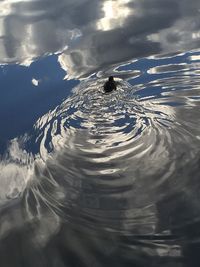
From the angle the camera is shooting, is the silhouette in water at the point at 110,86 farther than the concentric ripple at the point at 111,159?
Yes

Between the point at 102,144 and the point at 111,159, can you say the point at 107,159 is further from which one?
the point at 102,144

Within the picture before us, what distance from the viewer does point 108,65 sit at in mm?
7652

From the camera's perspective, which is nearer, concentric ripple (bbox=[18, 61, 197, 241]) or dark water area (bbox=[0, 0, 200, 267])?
dark water area (bbox=[0, 0, 200, 267])

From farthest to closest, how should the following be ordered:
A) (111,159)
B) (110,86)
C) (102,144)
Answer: (110,86) < (102,144) < (111,159)

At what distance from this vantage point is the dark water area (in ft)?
14.0

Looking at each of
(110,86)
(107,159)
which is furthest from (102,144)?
(110,86)

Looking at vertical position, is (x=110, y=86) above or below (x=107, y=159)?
above

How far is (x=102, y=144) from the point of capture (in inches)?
219

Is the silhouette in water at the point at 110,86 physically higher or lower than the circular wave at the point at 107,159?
higher

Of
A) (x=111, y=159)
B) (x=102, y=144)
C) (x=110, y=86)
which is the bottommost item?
(x=111, y=159)

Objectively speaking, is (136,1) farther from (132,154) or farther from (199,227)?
(199,227)

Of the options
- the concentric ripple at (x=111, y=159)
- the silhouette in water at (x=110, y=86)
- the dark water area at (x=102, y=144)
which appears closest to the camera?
the dark water area at (x=102, y=144)

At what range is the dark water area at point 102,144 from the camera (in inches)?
168

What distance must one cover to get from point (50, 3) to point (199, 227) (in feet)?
25.8
